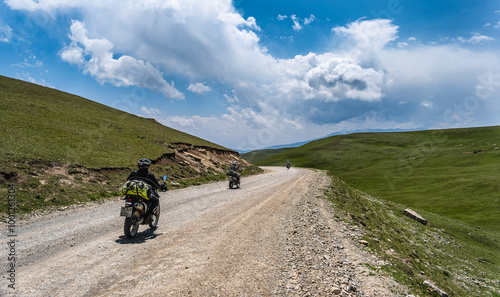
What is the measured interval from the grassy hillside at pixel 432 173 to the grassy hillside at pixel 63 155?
135 ft

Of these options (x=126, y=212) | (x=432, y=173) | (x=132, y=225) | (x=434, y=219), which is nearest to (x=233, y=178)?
(x=132, y=225)

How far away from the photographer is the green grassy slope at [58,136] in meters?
23.4

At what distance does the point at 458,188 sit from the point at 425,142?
12097cm

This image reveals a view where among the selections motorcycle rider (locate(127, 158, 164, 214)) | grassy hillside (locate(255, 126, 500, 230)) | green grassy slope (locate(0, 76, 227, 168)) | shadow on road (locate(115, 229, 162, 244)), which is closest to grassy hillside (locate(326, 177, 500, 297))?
shadow on road (locate(115, 229, 162, 244))

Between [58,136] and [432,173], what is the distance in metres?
89.8

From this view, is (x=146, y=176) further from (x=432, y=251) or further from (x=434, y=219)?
(x=434, y=219)

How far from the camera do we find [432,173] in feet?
246

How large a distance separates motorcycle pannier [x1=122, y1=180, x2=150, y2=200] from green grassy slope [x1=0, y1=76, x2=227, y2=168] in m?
15.5

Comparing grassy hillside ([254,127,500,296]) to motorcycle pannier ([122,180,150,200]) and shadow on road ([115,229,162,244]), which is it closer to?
shadow on road ([115,229,162,244])

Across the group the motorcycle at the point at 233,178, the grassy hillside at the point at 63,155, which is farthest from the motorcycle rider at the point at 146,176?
the motorcycle at the point at 233,178

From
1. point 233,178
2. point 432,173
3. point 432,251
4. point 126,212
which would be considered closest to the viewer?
point 126,212

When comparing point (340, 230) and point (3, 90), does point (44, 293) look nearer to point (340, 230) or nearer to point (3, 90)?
point (340, 230)

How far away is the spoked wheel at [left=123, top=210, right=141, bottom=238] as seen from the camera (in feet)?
31.7

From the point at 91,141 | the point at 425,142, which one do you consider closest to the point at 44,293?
the point at 91,141
